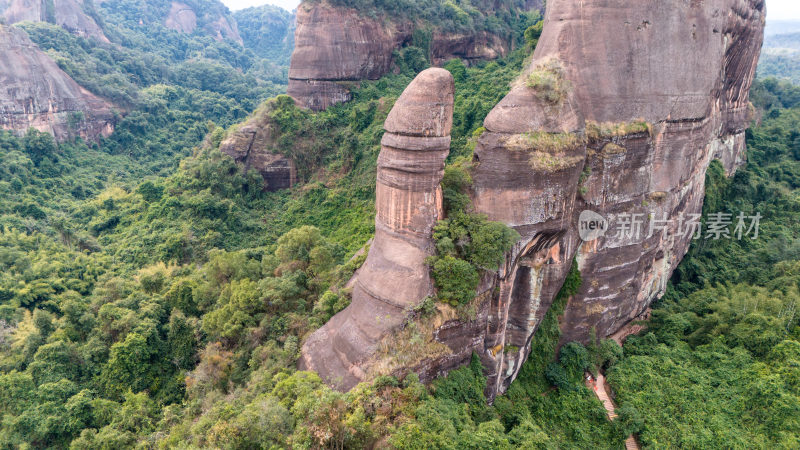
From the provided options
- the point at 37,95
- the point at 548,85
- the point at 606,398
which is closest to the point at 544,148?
the point at 548,85

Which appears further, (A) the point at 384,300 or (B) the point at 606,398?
(B) the point at 606,398

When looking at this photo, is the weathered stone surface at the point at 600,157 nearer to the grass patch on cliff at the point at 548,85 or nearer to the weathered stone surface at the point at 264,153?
the grass patch on cliff at the point at 548,85

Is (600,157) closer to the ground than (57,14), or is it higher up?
closer to the ground

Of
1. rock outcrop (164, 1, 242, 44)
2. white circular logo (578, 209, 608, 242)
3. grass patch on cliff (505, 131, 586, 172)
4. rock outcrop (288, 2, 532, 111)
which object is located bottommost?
white circular logo (578, 209, 608, 242)

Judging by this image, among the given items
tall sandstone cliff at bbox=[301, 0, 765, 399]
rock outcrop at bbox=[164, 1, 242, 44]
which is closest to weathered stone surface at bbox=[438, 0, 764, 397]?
tall sandstone cliff at bbox=[301, 0, 765, 399]

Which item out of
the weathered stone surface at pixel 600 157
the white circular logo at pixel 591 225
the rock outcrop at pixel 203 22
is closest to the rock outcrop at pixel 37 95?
the weathered stone surface at pixel 600 157

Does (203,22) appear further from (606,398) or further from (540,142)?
(606,398)

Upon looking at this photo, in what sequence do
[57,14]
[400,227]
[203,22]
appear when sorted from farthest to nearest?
[203,22]
[57,14]
[400,227]

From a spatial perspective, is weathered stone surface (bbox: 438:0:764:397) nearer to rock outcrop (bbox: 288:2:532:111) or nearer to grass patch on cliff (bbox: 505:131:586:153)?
grass patch on cliff (bbox: 505:131:586:153)
